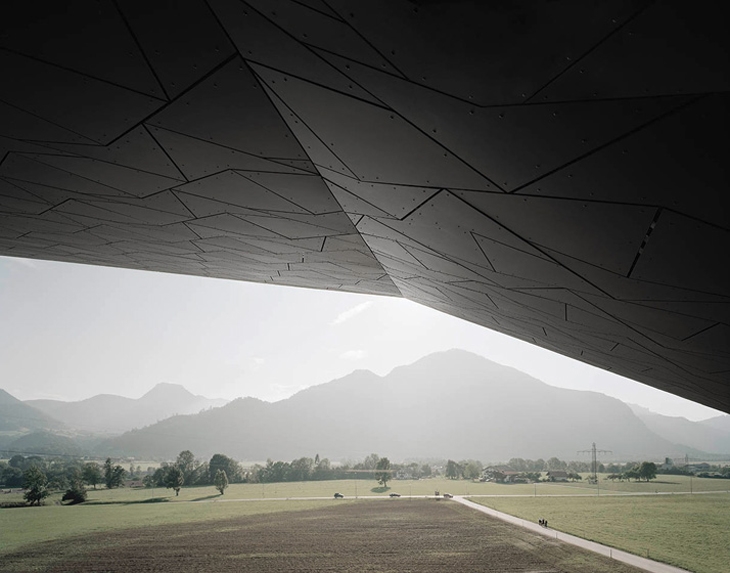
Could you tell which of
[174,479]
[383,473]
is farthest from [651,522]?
[383,473]

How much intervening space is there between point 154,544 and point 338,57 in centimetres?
3756

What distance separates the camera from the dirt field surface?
23.8 meters

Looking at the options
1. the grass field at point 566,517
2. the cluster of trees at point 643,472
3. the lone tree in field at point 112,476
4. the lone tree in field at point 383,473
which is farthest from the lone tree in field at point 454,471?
the lone tree in field at point 112,476

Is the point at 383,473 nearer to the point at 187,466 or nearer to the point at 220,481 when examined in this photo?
the point at 220,481

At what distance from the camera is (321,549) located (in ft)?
94.0

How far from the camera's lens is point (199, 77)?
3.74 meters

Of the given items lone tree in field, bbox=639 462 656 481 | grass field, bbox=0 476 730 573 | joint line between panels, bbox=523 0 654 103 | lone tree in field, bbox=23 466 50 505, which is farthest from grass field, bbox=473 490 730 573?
lone tree in field, bbox=23 466 50 505

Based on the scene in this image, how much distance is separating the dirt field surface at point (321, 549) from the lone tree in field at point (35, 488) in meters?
32.0

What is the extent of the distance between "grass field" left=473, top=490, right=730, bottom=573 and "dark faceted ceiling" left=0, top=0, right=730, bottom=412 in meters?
27.9

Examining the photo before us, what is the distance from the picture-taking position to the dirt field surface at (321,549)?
23.8 meters

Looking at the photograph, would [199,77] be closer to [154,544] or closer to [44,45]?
[44,45]

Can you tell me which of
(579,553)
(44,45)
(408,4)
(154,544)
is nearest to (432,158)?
(408,4)

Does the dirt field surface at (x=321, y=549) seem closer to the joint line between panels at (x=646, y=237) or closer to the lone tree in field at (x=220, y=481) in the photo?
the joint line between panels at (x=646, y=237)

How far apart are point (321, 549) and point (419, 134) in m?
30.4
